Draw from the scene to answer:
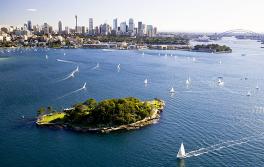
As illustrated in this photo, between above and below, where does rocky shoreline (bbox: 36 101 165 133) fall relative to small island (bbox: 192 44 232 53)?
below

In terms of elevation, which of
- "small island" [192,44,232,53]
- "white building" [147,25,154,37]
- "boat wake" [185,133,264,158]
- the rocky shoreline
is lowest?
"boat wake" [185,133,264,158]

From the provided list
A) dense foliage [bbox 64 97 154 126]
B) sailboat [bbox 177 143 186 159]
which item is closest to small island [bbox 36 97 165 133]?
dense foliage [bbox 64 97 154 126]

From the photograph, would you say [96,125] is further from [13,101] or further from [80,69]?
[80,69]

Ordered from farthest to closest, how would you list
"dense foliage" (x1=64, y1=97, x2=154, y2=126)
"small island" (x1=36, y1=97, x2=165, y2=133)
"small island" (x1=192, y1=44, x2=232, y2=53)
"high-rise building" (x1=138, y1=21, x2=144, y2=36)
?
"high-rise building" (x1=138, y1=21, x2=144, y2=36)
"small island" (x1=192, y1=44, x2=232, y2=53)
"dense foliage" (x1=64, y1=97, x2=154, y2=126)
"small island" (x1=36, y1=97, x2=165, y2=133)

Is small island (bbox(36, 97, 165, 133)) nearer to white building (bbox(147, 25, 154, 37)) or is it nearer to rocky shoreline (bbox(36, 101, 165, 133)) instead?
rocky shoreline (bbox(36, 101, 165, 133))

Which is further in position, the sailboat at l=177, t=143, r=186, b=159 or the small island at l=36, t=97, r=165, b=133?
the small island at l=36, t=97, r=165, b=133

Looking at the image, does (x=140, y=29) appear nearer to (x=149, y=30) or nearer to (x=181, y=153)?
(x=149, y=30)

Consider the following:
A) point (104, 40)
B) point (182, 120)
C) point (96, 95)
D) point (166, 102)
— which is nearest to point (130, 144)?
point (182, 120)

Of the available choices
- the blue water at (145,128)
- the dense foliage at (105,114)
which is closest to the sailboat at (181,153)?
the blue water at (145,128)

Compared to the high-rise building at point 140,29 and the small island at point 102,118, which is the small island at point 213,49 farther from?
the small island at point 102,118

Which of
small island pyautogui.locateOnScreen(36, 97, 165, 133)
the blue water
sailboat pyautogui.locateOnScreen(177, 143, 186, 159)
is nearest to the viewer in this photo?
sailboat pyautogui.locateOnScreen(177, 143, 186, 159)
